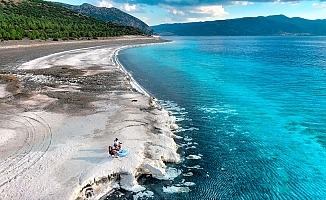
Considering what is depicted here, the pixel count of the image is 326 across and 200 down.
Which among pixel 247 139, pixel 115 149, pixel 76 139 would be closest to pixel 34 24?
pixel 76 139

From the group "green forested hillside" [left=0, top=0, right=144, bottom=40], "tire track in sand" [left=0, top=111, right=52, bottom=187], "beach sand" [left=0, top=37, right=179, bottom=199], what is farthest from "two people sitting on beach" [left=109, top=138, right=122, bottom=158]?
"green forested hillside" [left=0, top=0, right=144, bottom=40]

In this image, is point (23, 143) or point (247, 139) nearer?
point (23, 143)

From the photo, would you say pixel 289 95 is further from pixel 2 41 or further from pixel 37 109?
pixel 2 41

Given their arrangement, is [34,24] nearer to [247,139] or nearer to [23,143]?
[23,143]

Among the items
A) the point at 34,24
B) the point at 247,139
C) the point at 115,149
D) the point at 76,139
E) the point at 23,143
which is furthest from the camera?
the point at 34,24

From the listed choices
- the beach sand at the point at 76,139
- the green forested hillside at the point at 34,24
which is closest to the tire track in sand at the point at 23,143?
the beach sand at the point at 76,139

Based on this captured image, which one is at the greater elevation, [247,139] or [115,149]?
[115,149]

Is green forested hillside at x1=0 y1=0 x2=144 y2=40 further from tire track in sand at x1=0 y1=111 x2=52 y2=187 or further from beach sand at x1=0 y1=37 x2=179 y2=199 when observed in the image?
tire track in sand at x1=0 y1=111 x2=52 y2=187

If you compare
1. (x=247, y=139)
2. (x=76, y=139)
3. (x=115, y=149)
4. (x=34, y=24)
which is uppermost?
(x=34, y=24)

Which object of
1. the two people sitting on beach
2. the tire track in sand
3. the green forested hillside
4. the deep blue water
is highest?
the green forested hillside
